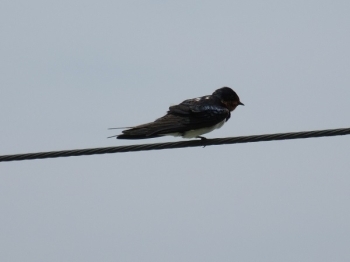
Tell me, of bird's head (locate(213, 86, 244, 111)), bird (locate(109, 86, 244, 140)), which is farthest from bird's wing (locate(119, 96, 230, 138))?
bird's head (locate(213, 86, 244, 111))

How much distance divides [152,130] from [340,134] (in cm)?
294

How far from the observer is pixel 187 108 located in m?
12.8

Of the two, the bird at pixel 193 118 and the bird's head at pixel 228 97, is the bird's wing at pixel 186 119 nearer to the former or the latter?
the bird at pixel 193 118

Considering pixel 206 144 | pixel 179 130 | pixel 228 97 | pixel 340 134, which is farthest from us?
pixel 228 97

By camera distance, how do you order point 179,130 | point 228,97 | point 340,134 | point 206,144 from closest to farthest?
point 340,134
point 206,144
point 179,130
point 228,97

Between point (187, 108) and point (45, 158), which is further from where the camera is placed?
point (187, 108)

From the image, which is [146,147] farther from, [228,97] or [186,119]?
[228,97]

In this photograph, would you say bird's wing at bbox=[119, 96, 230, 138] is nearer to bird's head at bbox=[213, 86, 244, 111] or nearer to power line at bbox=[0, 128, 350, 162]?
bird's head at bbox=[213, 86, 244, 111]

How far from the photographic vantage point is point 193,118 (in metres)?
12.5

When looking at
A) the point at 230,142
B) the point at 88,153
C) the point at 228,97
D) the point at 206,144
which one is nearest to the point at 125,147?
the point at 88,153

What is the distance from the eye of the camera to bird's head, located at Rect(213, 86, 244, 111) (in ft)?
45.0

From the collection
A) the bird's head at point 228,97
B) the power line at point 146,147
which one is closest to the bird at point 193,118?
the bird's head at point 228,97

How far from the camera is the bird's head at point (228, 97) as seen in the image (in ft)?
45.0

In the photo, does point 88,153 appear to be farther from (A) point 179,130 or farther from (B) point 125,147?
(A) point 179,130
